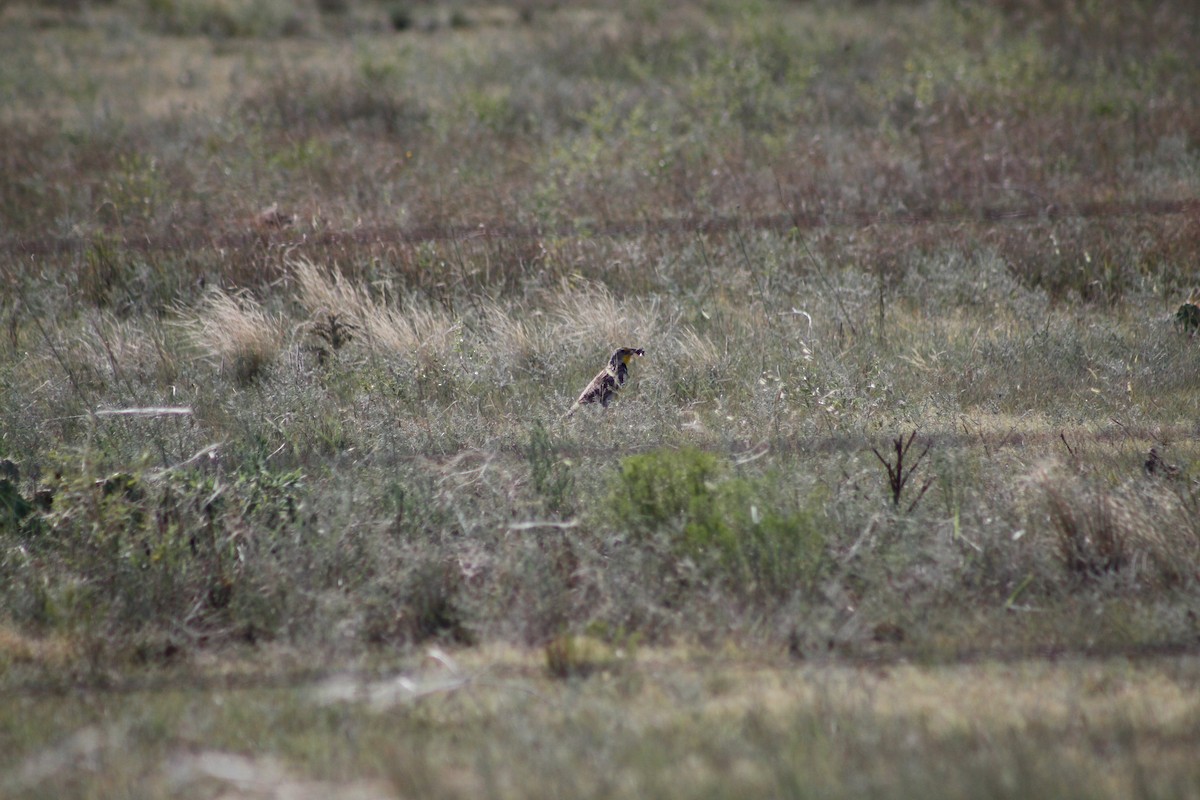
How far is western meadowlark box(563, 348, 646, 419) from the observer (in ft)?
17.9

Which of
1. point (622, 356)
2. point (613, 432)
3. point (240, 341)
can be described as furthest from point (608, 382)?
point (240, 341)

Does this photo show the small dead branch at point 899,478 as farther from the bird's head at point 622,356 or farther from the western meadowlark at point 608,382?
the bird's head at point 622,356

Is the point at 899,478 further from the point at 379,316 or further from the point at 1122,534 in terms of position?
the point at 379,316

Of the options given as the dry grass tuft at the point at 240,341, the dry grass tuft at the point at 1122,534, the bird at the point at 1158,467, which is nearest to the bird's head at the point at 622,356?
the dry grass tuft at the point at 240,341

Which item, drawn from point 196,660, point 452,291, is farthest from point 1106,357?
point 196,660

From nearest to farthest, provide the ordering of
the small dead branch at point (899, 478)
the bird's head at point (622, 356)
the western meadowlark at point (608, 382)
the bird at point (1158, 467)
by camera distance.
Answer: the small dead branch at point (899, 478), the bird at point (1158, 467), the western meadowlark at point (608, 382), the bird's head at point (622, 356)

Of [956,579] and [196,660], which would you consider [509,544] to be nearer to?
[196,660]

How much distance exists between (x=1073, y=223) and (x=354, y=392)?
568cm

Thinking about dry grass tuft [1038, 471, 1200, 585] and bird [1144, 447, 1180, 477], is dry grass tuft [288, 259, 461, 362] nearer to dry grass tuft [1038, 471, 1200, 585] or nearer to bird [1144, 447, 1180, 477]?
dry grass tuft [1038, 471, 1200, 585]

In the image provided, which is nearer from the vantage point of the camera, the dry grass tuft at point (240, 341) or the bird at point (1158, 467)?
the bird at point (1158, 467)

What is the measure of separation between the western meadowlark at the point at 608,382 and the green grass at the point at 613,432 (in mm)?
146

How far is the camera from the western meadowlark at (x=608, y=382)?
5465mm

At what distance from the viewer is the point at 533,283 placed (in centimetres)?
722

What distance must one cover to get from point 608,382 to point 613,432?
0.61 meters
